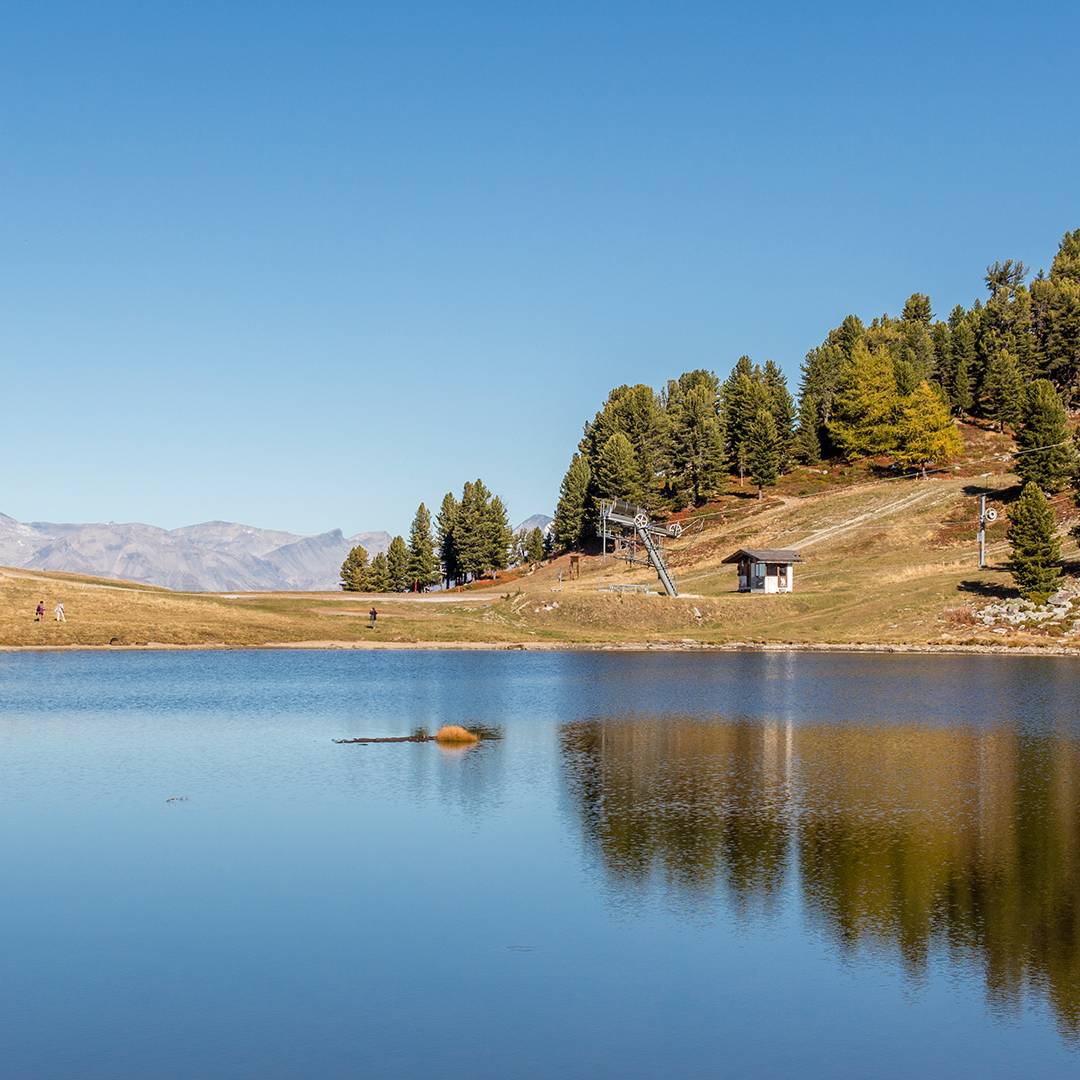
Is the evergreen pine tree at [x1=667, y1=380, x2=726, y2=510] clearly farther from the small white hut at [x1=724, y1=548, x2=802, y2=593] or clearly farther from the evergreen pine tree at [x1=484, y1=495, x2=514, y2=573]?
the small white hut at [x1=724, y1=548, x2=802, y2=593]

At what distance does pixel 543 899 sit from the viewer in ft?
91.5

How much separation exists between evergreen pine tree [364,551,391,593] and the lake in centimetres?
13288

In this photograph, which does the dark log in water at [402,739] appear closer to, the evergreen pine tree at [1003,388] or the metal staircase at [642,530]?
the metal staircase at [642,530]

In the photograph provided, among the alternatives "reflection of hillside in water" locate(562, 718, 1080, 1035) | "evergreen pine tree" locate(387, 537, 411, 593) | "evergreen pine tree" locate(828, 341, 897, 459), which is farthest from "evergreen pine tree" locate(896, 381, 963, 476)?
"reflection of hillside in water" locate(562, 718, 1080, 1035)

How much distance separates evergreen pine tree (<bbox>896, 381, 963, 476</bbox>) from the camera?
178 m

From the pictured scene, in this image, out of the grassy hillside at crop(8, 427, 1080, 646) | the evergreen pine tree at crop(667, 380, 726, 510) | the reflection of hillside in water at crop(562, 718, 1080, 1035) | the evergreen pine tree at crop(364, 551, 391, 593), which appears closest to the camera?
the reflection of hillside in water at crop(562, 718, 1080, 1035)

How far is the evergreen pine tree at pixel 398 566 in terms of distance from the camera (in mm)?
191625

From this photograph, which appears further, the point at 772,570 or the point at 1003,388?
the point at 1003,388

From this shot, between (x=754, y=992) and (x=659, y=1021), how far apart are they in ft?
7.76

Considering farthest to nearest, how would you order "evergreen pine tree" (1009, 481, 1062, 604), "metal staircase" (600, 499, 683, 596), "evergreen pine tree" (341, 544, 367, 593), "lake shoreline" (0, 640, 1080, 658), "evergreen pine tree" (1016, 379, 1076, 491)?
"evergreen pine tree" (341, 544, 367, 593), "evergreen pine tree" (1016, 379, 1076, 491), "metal staircase" (600, 499, 683, 596), "evergreen pine tree" (1009, 481, 1062, 604), "lake shoreline" (0, 640, 1080, 658)

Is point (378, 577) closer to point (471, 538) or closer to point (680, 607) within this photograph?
point (471, 538)

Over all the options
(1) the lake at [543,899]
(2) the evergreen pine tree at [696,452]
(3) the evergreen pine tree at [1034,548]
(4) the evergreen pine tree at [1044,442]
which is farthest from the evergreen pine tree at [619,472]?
(1) the lake at [543,899]

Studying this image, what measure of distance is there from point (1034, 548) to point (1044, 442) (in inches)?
1296

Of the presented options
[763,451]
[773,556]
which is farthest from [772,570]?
[763,451]
